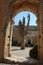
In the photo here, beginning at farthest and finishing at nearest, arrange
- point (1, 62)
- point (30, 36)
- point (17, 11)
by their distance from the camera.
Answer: point (30, 36), point (17, 11), point (1, 62)

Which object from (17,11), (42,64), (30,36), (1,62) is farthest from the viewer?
(30,36)

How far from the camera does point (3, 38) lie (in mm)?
8891

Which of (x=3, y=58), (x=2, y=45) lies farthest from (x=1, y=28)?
(x=3, y=58)

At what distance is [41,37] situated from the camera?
865cm

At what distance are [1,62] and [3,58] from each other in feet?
0.73

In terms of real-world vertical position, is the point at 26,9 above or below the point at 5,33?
above

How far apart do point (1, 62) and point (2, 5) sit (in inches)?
117

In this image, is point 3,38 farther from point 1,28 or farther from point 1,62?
point 1,62

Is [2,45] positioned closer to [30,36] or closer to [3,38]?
[3,38]

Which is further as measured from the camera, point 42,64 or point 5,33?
point 5,33

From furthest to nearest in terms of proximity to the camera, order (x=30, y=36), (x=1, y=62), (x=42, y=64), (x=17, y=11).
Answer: (x=30, y=36), (x=17, y=11), (x=1, y=62), (x=42, y=64)

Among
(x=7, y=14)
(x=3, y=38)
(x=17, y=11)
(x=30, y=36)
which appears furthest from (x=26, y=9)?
(x=30, y=36)

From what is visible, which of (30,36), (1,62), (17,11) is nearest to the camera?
(1,62)

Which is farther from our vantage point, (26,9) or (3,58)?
(26,9)
